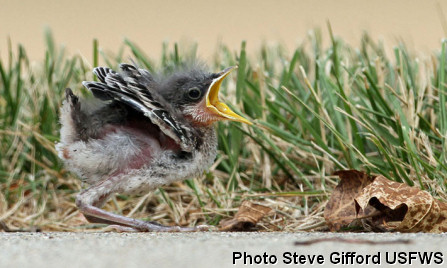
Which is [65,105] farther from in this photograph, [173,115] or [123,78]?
[173,115]

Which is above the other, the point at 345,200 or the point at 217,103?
the point at 217,103

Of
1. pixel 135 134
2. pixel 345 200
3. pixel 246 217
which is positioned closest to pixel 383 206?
pixel 345 200

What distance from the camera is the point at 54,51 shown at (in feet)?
20.2

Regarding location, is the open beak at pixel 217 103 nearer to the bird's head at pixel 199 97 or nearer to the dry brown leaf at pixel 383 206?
the bird's head at pixel 199 97

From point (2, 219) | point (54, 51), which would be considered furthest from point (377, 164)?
point (54, 51)

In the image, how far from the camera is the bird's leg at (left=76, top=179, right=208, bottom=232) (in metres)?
3.38

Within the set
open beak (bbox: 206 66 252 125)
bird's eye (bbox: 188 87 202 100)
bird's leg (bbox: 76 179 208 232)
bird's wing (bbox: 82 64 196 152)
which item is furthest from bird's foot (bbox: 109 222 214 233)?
bird's eye (bbox: 188 87 202 100)

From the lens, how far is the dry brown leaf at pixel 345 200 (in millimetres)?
3377

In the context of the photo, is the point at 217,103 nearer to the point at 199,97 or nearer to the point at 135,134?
the point at 199,97

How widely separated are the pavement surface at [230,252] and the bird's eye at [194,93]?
125cm

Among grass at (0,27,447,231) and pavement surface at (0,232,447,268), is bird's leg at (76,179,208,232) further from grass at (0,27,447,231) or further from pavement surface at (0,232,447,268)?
pavement surface at (0,232,447,268)

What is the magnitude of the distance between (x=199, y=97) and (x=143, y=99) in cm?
34

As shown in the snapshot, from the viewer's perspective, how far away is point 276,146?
13.8 feet

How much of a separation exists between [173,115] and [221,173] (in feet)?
3.51
